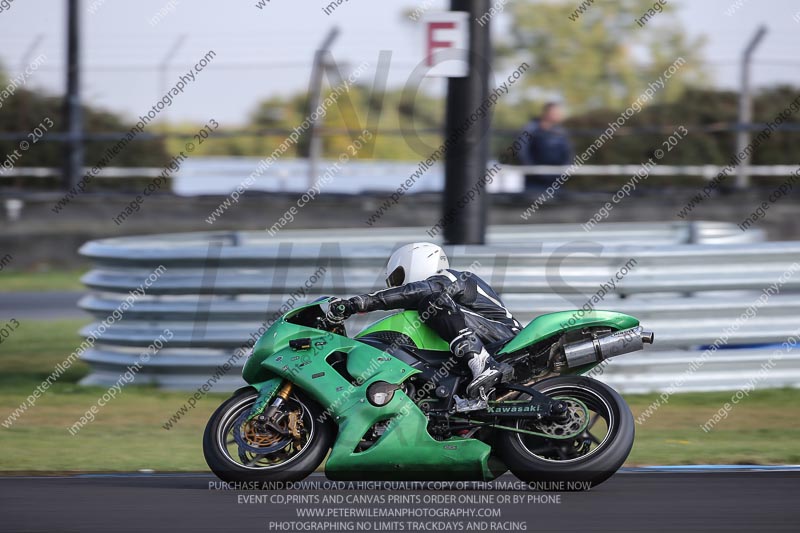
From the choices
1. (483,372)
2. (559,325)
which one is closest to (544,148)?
(559,325)

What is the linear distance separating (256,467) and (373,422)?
606 mm

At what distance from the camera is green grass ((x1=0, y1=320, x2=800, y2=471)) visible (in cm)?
744

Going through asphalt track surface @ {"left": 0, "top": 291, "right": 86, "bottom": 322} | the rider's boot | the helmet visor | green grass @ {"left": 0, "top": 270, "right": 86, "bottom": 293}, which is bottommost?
green grass @ {"left": 0, "top": 270, "right": 86, "bottom": 293}

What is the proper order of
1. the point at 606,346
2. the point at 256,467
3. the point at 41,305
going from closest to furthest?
the point at 256,467 < the point at 606,346 < the point at 41,305

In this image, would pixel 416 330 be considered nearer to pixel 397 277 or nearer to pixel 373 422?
pixel 397 277

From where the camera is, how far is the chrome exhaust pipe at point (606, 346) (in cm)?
629

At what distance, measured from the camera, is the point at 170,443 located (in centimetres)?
809

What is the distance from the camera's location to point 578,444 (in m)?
6.18

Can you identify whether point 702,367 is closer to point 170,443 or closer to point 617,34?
point 170,443

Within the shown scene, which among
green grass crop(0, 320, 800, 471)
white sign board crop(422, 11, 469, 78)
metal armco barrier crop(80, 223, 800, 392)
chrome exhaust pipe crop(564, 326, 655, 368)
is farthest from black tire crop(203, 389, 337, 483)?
white sign board crop(422, 11, 469, 78)

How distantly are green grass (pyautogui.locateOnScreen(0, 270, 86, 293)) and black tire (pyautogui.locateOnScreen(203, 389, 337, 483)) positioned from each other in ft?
34.2

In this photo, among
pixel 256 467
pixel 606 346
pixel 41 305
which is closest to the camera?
pixel 256 467

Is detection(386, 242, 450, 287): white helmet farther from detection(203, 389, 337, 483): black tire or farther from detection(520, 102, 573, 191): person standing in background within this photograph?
detection(520, 102, 573, 191): person standing in background

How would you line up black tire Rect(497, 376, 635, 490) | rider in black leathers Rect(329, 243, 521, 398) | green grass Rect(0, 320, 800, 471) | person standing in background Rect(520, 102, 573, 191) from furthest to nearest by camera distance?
person standing in background Rect(520, 102, 573, 191) < green grass Rect(0, 320, 800, 471) < rider in black leathers Rect(329, 243, 521, 398) < black tire Rect(497, 376, 635, 490)
